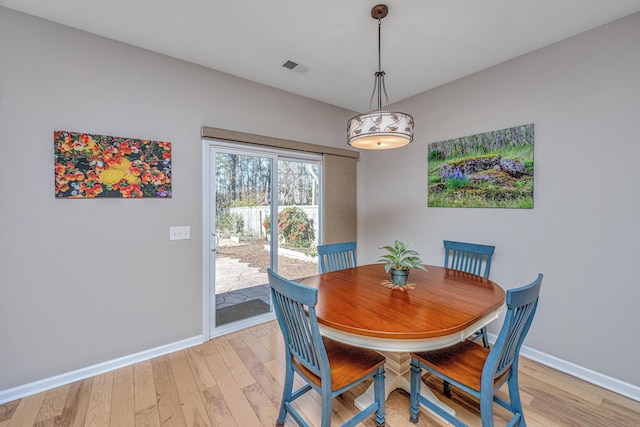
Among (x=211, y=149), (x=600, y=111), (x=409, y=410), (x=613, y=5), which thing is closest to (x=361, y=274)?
(x=409, y=410)

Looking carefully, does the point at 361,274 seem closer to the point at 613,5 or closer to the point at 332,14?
the point at 332,14

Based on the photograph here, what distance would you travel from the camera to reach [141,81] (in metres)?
2.35

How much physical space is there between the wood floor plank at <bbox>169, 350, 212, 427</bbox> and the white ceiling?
2.76 m

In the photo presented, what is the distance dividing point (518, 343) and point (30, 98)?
3.57 meters

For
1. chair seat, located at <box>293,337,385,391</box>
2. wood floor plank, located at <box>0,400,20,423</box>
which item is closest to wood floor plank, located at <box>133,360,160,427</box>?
wood floor plank, located at <box>0,400,20,423</box>

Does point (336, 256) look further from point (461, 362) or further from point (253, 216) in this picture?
point (461, 362)

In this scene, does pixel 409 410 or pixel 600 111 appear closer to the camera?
pixel 409 410

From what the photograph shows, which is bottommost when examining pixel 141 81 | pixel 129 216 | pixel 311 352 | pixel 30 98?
pixel 311 352

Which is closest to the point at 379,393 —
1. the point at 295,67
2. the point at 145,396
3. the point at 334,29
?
the point at 145,396

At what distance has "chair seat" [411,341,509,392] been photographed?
1380 millimetres

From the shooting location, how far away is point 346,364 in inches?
58.7

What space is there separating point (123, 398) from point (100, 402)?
0.14m

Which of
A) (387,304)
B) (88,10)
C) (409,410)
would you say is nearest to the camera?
(387,304)

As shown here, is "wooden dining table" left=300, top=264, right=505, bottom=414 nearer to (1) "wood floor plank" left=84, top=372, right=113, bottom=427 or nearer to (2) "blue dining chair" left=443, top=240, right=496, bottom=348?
(2) "blue dining chair" left=443, top=240, right=496, bottom=348
